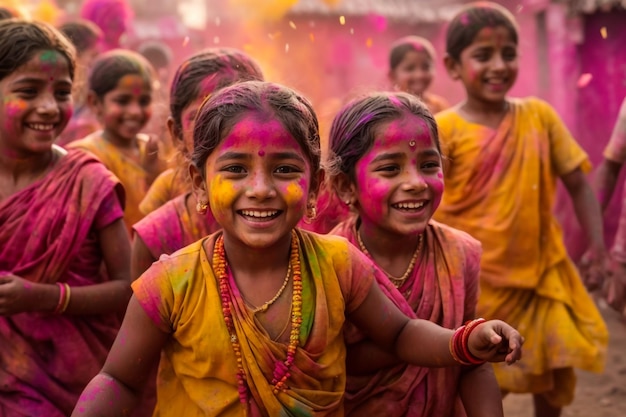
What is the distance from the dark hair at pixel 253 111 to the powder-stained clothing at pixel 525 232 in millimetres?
2286

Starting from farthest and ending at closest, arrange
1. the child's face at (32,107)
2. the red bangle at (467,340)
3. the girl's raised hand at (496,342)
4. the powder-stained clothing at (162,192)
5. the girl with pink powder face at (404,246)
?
the powder-stained clothing at (162,192) → the child's face at (32,107) → the girl with pink powder face at (404,246) → the red bangle at (467,340) → the girl's raised hand at (496,342)

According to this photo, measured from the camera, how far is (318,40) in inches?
661

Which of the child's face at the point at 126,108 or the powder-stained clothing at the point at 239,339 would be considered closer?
the powder-stained clothing at the point at 239,339

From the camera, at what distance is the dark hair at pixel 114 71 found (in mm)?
6055

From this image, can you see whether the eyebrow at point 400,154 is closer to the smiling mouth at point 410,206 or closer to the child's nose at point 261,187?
the smiling mouth at point 410,206

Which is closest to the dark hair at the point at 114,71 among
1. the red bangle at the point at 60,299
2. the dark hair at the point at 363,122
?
the red bangle at the point at 60,299

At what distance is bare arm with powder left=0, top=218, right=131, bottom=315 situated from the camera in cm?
367

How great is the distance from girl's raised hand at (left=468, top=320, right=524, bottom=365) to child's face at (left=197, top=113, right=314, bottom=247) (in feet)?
2.19

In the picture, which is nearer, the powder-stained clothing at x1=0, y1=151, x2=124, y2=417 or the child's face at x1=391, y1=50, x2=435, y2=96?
the powder-stained clothing at x1=0, y1=151, x2=124, y2=417

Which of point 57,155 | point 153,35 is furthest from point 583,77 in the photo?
point 153,35

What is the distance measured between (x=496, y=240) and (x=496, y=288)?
28 cm

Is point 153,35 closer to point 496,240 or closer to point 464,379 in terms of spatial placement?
point 496,240

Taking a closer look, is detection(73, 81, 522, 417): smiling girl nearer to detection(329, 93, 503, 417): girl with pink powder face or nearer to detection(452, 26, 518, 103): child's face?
detection(329, 93, 503, 417): girl with pink powder face

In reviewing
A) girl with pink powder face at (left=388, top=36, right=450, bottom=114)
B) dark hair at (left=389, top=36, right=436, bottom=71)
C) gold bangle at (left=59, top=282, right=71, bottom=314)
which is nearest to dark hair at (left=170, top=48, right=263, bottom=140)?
gold bangle at (left=59, top=282, right=71, bottom=314)
